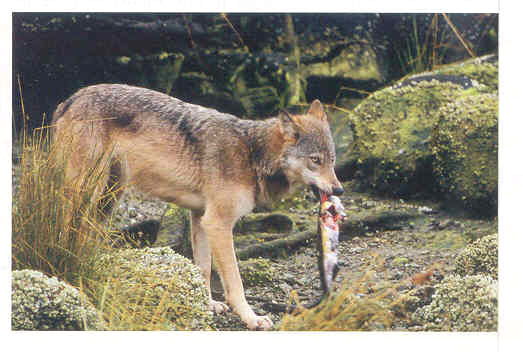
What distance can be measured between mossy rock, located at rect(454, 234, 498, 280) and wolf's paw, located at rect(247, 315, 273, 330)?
7.43ft

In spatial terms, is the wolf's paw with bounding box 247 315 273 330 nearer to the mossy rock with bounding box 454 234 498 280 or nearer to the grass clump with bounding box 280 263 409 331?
the grass clump with bounding box 280 263 409 331

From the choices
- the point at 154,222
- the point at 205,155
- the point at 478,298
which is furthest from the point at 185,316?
the point at 478,298

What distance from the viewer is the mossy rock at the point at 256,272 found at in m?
6.36

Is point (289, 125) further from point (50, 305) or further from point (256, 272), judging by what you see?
point (50, 305)

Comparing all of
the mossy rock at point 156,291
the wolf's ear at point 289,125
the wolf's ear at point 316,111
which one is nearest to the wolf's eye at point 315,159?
the wolf's ear at point 289,125

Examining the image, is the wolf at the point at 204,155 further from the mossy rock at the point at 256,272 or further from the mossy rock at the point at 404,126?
the mossy rock at the point at 404,126

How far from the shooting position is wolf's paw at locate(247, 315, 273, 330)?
551cm

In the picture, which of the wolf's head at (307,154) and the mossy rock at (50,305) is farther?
the wolf's head at (307,154)

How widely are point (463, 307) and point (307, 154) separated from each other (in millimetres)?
2228

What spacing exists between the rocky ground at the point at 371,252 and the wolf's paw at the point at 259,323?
0.41 feet

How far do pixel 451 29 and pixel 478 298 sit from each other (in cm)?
336

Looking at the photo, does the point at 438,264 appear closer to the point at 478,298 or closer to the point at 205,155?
the point at 478,298

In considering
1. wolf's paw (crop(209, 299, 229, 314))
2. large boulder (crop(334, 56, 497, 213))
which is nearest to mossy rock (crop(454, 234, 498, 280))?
large boulder (crop(334, 56, 497, 213))

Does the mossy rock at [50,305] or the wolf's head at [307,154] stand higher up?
the wolf's head at [307,154]
